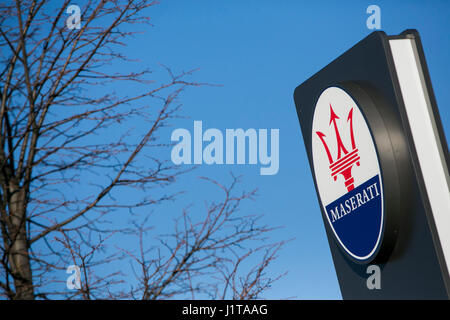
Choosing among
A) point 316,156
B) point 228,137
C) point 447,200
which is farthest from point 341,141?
point 228,137

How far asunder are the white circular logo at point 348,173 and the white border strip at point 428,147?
71 mm

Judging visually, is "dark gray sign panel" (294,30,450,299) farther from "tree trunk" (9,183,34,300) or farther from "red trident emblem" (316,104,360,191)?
"tree trunk" (9,183,34,300)

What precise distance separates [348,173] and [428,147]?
16 cm

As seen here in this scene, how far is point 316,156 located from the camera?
868mm

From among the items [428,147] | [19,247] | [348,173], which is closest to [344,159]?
[348,173]

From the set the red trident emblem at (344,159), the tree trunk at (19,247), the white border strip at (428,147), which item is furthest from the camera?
the tree trunk at (19,247)

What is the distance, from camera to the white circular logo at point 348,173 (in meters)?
0.71

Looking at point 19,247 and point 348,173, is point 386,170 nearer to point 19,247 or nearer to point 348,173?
point 348,173

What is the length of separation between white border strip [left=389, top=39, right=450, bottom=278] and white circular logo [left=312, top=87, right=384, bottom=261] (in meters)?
0.07

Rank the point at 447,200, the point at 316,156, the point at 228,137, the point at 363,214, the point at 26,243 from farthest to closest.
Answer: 1. the point at 228,137
2. the point at 26,243
3. the point at 316,156
4. the point at 363,214
5. the point at 447,200

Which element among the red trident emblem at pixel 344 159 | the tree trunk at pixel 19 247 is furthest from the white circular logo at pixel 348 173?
the tree trunk at pixel 19 247

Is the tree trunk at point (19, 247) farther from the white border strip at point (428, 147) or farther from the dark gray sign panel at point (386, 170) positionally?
the white border strip at point (428, 147)
